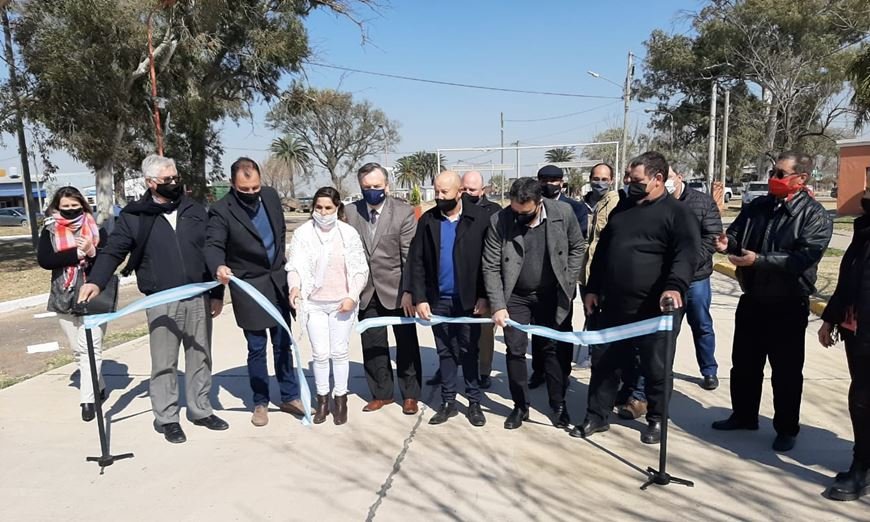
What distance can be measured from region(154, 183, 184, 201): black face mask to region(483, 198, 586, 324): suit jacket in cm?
221

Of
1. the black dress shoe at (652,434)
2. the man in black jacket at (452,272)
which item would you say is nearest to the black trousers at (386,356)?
the man in black jacket at (452,272)

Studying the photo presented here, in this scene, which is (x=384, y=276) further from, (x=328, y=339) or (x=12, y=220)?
(x=12, y=220)

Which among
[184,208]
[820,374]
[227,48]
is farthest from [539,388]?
[227,48]

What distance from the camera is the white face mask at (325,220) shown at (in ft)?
14.1

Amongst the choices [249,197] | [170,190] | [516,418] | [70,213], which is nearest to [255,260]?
[249,197]

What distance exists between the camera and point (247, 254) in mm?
4328

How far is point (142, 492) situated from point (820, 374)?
17.6 ft

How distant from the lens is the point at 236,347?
6742mm

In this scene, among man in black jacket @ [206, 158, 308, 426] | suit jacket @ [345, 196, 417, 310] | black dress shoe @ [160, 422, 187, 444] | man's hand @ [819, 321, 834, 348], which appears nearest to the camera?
man's hand @ [819, 321, 834, 348]

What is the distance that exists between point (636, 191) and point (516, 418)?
1809mm

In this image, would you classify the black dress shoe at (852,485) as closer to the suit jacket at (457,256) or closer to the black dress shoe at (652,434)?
the black dress shoe at (652,434)

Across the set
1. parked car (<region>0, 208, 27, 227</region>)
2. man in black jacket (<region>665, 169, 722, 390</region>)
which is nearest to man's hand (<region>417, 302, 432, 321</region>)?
man in black jacket (<region>665, 169, 722, 390</region>)

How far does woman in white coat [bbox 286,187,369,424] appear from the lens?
14.1 feet

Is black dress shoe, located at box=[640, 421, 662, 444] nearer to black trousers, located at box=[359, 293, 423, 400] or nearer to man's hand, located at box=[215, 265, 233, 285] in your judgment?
black trousers, located at box=[359, 293, 423, 400]
